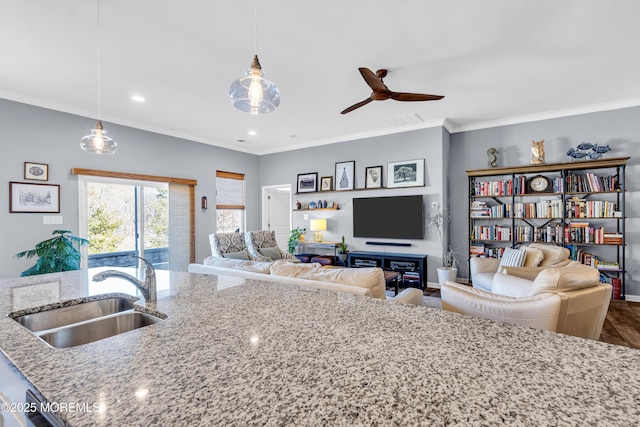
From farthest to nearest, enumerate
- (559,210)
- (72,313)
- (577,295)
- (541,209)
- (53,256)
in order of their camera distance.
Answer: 1. (541,209)
2. (559,210)
3. (53,256)
4. (577,295)
5. (72,313)

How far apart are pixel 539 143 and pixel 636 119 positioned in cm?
112

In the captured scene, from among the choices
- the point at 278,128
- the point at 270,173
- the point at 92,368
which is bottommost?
the point at 92,368

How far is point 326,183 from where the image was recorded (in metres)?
6.35

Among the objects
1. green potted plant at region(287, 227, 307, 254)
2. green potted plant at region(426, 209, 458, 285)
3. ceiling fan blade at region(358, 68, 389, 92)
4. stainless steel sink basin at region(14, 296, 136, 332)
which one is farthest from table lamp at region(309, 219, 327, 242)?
stainless steel sink basin at region(14, 296, 136, 332)

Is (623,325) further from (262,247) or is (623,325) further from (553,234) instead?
(262,247)

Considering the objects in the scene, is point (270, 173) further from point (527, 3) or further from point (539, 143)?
point (527, 3)

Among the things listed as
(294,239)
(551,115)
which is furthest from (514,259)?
(294,239)

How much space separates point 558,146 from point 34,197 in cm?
719

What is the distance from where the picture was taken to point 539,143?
459cm

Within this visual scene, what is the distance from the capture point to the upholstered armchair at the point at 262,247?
5293 millimetres

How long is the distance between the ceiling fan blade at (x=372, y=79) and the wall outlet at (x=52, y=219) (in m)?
4.30

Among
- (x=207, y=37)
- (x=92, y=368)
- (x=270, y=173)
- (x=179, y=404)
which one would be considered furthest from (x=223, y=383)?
(x=270, y=173)

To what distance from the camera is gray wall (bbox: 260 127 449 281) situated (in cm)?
517

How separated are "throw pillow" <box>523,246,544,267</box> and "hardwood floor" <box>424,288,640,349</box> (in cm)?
85
